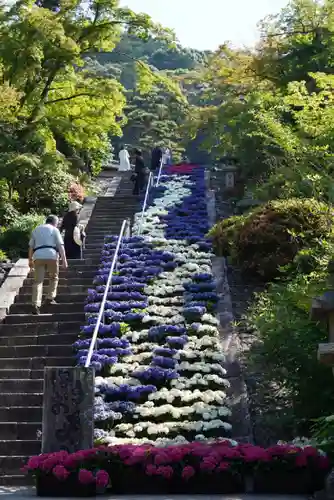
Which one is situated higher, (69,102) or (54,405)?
(69,102)

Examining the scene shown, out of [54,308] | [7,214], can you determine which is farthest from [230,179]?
[54,308]

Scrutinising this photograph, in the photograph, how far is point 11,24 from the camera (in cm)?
2408

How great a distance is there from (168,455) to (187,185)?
21064 millimetres

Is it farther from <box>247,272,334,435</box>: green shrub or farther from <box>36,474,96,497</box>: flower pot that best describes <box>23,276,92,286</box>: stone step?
<box>36,474,96,497</box>: flower pot

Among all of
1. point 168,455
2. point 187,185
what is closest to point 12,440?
point 168,455

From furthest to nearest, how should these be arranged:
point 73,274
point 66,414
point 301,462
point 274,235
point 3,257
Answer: point 3,257
point 73,274
point 274,235
point 66,414
point 301,462

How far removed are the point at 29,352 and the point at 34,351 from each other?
81 mm

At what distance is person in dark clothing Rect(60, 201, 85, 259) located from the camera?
59.5 ft

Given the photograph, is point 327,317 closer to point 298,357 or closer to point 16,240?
Answer: point 298,357

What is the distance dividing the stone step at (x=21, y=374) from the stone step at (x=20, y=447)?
189 cm

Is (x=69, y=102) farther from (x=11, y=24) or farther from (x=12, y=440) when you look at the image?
(x=12, y=440)

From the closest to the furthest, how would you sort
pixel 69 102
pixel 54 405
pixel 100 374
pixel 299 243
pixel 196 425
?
pixel 54 405
pixel 196 425
pixel 100 374
pixel 299 243
pixel 69 102

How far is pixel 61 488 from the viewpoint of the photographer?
8961mm

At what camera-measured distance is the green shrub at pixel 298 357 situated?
33.5ft
